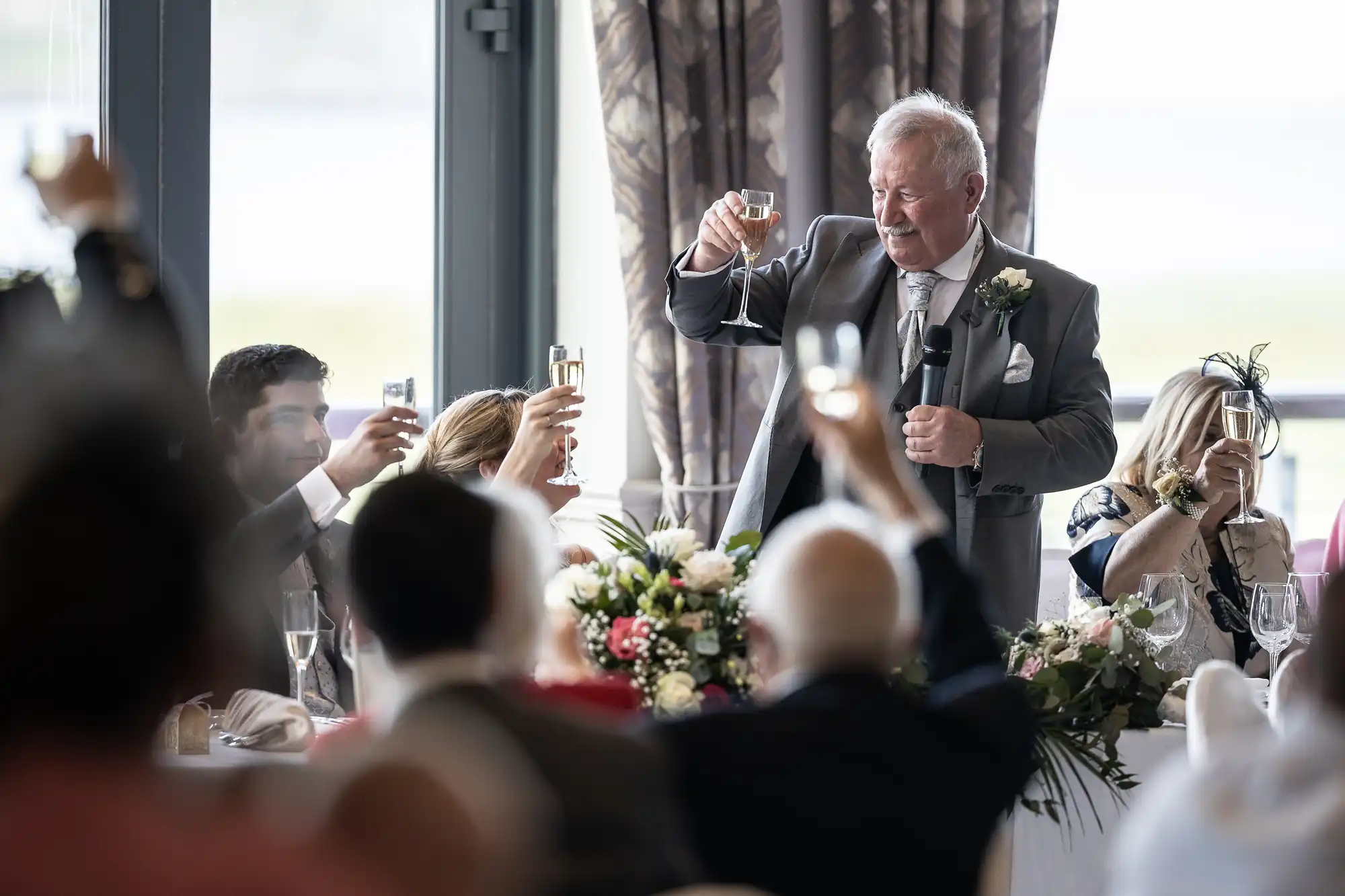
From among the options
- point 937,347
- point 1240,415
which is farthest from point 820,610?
point 1240,415

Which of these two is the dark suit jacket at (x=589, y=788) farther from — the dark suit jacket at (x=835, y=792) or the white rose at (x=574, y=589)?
the white rose at (x=574, y=589)

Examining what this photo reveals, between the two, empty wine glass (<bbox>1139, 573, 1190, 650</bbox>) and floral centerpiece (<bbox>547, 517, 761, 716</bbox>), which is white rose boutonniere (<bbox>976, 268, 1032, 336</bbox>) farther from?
floral centerpiece (<bbox>547, 517, 761, 716</bbox>)

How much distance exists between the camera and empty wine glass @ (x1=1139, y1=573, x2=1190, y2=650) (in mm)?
2764

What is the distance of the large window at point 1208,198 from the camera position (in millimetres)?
5488

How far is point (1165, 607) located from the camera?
2.77 metres

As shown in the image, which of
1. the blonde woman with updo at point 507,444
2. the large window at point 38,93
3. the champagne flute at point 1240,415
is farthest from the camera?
the large window at point 38,93

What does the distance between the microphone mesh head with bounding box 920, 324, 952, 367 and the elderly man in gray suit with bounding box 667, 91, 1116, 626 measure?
0.12 m

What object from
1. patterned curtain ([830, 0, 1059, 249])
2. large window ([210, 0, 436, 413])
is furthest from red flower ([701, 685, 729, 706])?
patterned curtain ([830, 0, 1059, 249])

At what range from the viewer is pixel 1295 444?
560cm

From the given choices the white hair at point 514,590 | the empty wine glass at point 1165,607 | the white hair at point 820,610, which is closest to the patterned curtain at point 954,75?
the empty wine glass at point 1165,607

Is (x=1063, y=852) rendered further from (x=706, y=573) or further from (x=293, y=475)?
(x=293, y=475)

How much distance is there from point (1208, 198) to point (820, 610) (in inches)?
177

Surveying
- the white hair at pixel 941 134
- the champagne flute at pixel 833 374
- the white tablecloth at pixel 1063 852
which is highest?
the white hair at pixel 941 134

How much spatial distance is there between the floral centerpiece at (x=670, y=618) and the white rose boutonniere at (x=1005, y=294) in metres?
1.32
